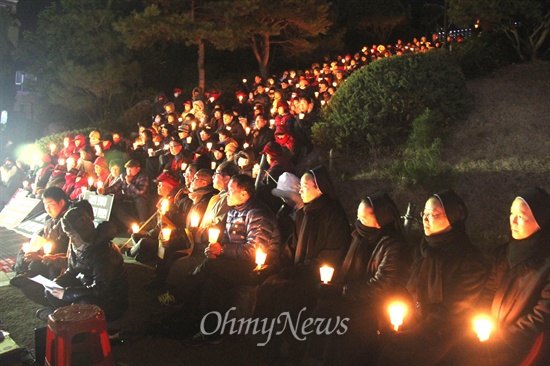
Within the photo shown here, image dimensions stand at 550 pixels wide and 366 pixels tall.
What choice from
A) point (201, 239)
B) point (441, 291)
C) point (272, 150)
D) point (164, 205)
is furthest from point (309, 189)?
point (164, 205)

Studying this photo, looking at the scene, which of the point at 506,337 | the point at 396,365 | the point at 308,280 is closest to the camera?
the point at 506,337

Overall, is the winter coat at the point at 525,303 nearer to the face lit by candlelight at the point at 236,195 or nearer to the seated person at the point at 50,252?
the face lit by candlelight at the point at 236,195

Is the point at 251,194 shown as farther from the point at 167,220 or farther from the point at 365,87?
the point at 365,87

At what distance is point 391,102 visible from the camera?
8.62 metres

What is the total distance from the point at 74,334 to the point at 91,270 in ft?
4.26

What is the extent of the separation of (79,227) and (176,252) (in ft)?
4.91

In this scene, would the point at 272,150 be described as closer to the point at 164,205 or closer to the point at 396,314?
the point at 164,205

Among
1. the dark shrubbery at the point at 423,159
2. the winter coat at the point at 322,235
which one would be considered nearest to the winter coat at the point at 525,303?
the winter coat at the point at 322,235

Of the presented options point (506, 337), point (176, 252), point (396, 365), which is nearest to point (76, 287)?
point (176, 252)

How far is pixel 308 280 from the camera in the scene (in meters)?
4.66

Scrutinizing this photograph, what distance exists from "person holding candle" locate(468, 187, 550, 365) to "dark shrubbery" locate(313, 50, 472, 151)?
496 cm

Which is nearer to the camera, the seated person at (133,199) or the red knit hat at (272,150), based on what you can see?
the red knit hat at (272,150)

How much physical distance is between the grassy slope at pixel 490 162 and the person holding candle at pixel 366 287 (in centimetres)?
210

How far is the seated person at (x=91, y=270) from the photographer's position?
489cm
